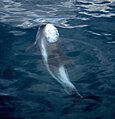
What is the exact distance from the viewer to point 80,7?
10.4 m

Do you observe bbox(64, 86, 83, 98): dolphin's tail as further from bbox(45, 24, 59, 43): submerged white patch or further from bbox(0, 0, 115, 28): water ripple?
bbox(0, 0, 115, 28): water ripple

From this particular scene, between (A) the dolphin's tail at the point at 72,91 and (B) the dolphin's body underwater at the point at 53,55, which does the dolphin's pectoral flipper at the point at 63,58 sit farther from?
(A) the dolphin's tail at the point at 72,91

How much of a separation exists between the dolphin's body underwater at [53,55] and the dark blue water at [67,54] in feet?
0.89

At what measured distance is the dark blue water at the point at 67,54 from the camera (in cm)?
632

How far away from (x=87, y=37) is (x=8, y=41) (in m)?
2.02

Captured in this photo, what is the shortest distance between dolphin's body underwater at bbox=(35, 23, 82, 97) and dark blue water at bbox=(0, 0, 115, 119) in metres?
0.27

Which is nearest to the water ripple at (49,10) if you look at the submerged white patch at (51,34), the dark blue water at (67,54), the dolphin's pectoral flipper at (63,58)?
the dark blue water at (67,54)

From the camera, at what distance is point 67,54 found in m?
7.84

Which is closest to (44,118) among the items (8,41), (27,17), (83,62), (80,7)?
(83,62)

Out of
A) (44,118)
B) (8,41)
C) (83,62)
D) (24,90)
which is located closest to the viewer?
(44,118)

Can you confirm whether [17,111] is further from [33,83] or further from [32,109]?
[33,83]

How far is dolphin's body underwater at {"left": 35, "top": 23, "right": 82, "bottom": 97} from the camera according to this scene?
21.0 ft

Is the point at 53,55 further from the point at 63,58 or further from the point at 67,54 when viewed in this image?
the point at 67,54

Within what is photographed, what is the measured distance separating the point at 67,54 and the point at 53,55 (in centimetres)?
95
